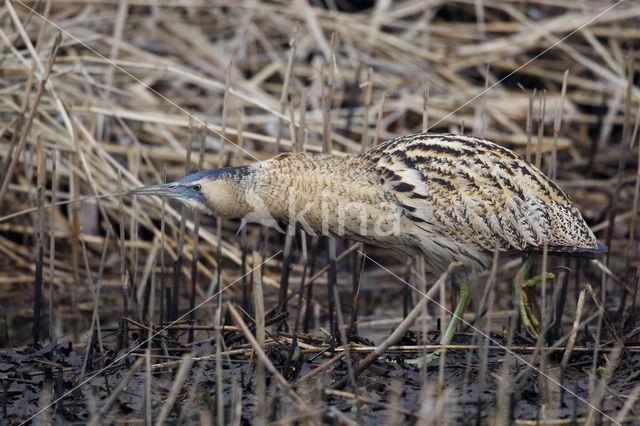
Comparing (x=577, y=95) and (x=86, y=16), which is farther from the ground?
(x=86, y=16)

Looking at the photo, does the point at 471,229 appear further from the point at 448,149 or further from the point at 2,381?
the point at 2,381

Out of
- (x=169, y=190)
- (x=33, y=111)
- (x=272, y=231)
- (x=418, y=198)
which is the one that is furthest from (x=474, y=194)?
(x=272, y=231)

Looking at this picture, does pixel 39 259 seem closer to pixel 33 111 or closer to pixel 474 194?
pixel 33 111

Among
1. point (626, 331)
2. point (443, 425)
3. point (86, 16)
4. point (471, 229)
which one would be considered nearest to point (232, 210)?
point (471, 229)

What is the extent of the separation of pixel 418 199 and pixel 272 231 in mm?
2309

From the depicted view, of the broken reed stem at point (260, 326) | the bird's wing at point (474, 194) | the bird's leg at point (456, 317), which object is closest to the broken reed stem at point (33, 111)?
the broken reed stem at point (260, 326)

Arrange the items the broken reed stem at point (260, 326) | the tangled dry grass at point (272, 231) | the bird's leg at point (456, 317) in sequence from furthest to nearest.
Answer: the bird's leg at point (456, 317) → the tangled dry grass at point (272, 231) → the broken reed stem at point (260, 326)

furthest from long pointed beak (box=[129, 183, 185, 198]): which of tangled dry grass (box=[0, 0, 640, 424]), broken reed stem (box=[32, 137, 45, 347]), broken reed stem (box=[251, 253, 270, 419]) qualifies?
broken reed stem (box=[251, 253, 270, 419])

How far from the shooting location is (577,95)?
242 inches

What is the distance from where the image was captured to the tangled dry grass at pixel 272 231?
279 cm

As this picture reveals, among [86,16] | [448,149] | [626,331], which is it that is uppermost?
[86,16]

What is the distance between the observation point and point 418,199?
126 inches

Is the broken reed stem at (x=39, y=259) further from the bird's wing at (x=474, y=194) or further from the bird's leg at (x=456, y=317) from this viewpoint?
the bird's leg at (x=456, y=317)

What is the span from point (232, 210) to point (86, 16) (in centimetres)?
343
